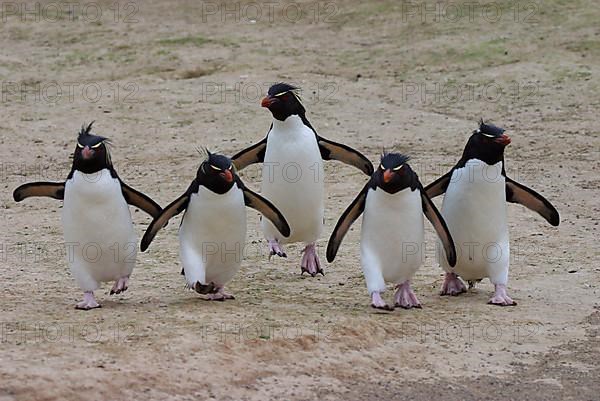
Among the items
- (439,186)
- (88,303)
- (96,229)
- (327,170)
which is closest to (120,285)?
(88,303)

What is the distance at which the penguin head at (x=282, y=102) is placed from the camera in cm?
636

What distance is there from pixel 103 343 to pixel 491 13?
1029 cm

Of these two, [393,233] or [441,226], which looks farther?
[441,226]

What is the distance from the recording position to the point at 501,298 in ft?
19.0

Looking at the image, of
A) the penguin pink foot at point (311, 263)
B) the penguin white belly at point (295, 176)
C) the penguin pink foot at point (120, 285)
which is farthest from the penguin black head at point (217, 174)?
the penguin pink foot at point (311, 263)

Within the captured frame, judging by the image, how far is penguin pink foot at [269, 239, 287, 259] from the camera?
6762mm

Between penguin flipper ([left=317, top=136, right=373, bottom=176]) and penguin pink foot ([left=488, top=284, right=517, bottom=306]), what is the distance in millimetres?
1266

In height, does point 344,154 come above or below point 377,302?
above

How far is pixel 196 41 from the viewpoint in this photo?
1355 cm

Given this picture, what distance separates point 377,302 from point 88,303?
1.40 metres

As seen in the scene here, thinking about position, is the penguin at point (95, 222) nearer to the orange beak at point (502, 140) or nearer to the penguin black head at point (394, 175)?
the penguin black head at point (394, 175)

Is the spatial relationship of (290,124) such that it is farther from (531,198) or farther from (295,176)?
(531,198)

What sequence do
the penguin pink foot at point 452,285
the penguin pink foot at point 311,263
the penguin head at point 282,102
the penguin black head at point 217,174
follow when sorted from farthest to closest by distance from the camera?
the penguin pink foot at point 311,263 < the penguin head at point 282,102 < the penguin pink foot at point 452,285 < the penguin black head at point 217,174

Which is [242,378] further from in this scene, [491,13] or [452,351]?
[491,13]
